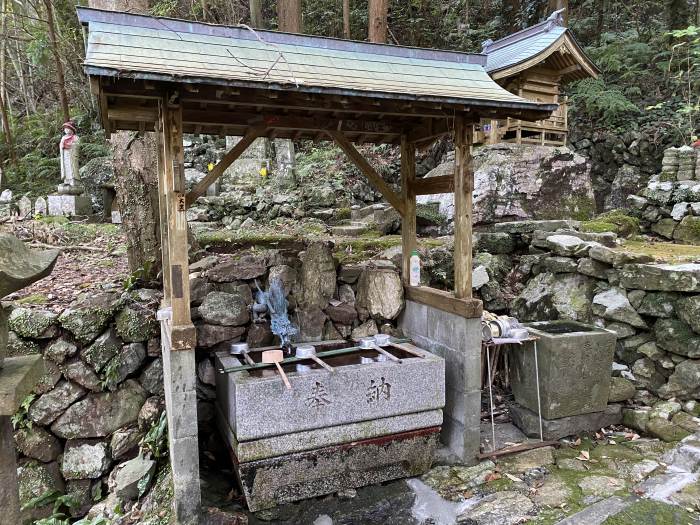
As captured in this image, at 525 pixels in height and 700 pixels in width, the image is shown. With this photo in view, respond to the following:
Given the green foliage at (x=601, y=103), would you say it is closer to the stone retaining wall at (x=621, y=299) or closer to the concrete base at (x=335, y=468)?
the stone retaining wall at (x=621, y=299)

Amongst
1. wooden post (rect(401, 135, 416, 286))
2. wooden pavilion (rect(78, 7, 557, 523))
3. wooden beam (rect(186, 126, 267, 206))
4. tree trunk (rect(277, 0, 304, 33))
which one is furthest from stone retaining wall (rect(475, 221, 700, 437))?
tree trunk (rect(277, 0, 304, 33))

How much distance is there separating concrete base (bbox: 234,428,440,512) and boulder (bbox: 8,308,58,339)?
9.05ft

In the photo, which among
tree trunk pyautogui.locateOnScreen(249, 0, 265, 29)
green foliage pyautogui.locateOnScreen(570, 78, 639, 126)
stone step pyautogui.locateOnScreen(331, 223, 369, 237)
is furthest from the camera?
green foliage pyautogui.locateOnScreen(570, 78, 639, 126)

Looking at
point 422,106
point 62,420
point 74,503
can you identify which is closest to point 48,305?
point 62,420

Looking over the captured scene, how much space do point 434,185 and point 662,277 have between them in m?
3.27

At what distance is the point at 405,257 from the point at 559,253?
9.34 feet

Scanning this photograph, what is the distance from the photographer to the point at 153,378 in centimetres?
530

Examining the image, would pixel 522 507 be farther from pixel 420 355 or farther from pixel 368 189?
pixel 368 189

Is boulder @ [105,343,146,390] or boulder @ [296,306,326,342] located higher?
boulder @ [296,306,326,342]

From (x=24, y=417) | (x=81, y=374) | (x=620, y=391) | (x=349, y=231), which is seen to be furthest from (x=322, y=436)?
(x=349, y=231)

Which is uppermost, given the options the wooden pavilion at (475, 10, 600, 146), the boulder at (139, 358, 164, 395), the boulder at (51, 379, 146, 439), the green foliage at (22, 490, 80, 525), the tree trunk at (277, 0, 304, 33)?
the tree trunk at (277, 0, 304, 33)

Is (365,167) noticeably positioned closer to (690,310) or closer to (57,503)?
(690,310)

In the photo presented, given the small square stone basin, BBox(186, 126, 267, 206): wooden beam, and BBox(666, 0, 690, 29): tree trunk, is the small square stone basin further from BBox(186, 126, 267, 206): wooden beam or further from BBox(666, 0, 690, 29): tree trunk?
BBox(666, 0, 690, 29): tree trunk

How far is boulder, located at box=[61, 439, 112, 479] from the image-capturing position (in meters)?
4.94
